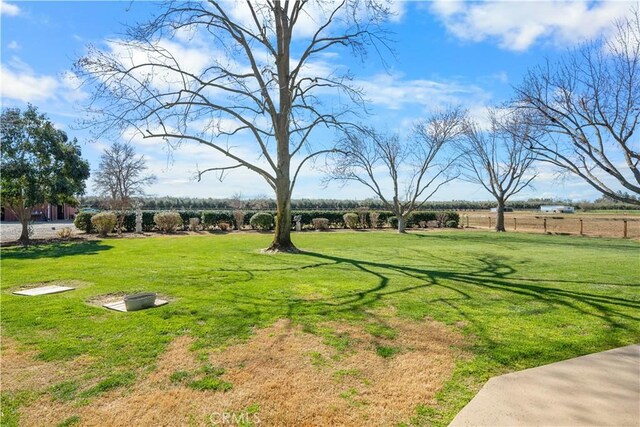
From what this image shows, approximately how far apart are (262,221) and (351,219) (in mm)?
6850

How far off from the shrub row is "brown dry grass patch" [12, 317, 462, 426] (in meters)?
18.5

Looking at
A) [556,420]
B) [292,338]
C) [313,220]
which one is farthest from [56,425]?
[313,220]

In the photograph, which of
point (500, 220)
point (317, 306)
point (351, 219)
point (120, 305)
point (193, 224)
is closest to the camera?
point (120, 305)

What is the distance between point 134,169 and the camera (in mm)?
36031

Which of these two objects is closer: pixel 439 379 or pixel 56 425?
pixel 56 425

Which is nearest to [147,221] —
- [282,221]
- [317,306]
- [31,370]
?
[282,221]

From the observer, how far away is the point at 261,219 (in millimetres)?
22688

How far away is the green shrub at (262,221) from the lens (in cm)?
2267

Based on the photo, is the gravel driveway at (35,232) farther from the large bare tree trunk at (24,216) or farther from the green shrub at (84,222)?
the large bare tree trunk at (24,216)

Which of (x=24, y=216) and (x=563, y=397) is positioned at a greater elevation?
(x=24, y=216)

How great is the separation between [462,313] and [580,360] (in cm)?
173

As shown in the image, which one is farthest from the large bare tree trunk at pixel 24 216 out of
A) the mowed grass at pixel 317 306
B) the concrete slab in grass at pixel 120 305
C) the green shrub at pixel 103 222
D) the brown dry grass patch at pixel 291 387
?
the brown dry grass patch at pixel 291 387

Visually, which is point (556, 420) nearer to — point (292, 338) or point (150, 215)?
point (292, 338)

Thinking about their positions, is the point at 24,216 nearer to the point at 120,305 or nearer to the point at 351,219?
the point at 120,305
